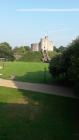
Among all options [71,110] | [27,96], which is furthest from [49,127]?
[27,96]

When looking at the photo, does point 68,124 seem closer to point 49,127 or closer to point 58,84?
point 49,127

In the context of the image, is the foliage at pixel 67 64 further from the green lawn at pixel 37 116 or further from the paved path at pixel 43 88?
the green lawn at pixel 37 116

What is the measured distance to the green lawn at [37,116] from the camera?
45.8 feet

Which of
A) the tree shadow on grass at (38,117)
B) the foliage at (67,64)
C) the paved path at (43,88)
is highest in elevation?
the foliage at (67,64)

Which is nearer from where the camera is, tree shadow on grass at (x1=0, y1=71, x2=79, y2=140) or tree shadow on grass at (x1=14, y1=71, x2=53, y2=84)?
tree shadow on grass at (x1=0, y1=71, x2=79, y2=140)

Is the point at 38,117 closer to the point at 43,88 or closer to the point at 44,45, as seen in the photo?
the point at 43,88

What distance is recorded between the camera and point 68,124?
15680mm

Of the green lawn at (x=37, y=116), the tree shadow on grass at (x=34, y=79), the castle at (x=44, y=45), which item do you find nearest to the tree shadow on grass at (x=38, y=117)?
the green lawn at (x=37, y=116)

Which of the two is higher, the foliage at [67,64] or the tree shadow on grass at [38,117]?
the foliage at [67,64]

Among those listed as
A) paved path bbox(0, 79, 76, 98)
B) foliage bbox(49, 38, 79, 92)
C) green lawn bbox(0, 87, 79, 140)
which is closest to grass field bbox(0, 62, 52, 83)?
foliage bbox(49, 38, 79, 92)

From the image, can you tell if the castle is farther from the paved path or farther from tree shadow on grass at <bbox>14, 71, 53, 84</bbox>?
the paved path

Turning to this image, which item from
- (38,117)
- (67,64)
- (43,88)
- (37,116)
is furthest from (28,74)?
(38,117)

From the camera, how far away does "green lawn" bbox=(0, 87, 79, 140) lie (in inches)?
549

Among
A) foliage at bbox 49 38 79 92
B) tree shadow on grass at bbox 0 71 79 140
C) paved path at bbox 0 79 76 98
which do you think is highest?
foliage at bbox 49 38 79 92
